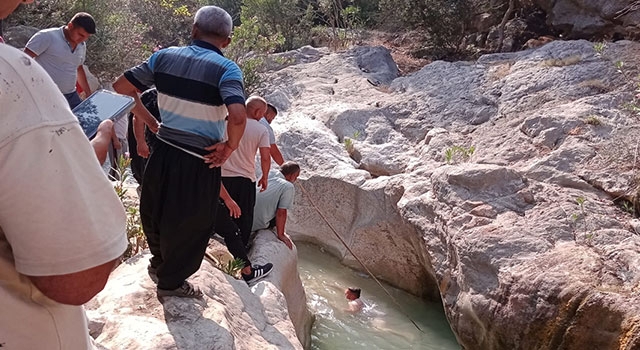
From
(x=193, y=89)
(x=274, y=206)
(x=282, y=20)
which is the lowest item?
(x=274, y=206)

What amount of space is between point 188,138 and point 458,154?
14.2 feet

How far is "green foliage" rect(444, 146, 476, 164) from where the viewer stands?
22.0ft

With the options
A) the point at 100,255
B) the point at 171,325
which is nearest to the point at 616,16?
the point at 171,325

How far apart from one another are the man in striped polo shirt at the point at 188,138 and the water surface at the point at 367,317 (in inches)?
99.5

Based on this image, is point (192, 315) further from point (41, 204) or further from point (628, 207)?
point (628, 207)

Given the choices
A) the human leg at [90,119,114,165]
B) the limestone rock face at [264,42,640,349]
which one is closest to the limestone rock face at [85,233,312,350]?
the human leg at [90,119,114,165]

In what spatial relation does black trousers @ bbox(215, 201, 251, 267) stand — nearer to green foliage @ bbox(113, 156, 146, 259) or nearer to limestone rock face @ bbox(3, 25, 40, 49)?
green foliage @ bbox(113, 156, 146, 259)

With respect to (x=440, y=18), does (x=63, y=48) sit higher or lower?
lower

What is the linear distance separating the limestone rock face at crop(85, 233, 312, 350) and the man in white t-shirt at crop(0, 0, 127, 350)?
63.0 inches

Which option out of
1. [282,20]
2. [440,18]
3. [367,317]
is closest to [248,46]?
[282,20]

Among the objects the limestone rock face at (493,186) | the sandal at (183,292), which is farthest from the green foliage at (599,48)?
the sandal at (183,292)

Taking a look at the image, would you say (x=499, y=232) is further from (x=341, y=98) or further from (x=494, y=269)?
(x=341, y=98)

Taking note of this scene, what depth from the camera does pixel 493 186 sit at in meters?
5.71

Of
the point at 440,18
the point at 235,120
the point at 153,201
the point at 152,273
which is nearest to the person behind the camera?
the point at 235,120
